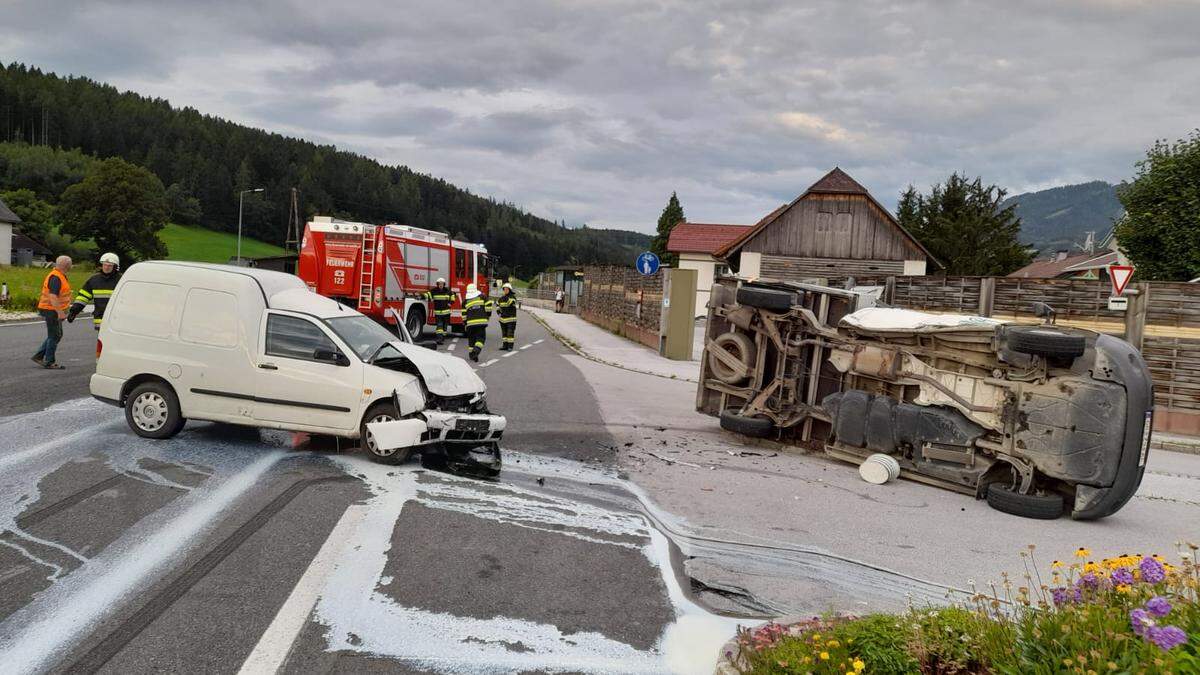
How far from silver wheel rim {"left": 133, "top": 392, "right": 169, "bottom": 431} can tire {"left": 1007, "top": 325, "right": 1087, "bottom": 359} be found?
8007 millimetres

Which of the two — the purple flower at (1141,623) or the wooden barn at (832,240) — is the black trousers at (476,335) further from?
the wooden barn at (832,240)

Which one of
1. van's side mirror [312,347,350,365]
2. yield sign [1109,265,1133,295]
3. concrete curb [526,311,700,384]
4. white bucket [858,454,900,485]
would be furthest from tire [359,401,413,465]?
yield sign [1109,265,1133,295]

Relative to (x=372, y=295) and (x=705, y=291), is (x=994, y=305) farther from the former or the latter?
(x=705, y=291)

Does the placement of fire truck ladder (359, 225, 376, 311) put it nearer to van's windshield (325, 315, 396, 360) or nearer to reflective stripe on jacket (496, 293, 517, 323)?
reflective stripe on jacket (496, 293, 517, 323)

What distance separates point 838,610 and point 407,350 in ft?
16.1

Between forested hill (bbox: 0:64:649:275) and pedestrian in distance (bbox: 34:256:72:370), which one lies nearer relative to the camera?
pedestrian in distance (bbox: 34:256:72:370)

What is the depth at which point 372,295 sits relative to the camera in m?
19.6

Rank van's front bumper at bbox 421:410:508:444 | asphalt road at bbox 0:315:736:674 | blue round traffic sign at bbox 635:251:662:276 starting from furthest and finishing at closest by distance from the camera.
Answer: blue round traffic sign at bbox 635:251:662:276 → van's front bumper at bbox 421:410:508:444 → asphalt road at bbox 0:315:736:674

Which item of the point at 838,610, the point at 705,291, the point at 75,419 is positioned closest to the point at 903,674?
the point at 838,610

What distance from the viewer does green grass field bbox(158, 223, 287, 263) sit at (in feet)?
284

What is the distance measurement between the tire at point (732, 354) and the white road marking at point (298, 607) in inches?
218

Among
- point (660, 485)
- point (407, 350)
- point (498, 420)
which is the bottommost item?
point (660, 485)

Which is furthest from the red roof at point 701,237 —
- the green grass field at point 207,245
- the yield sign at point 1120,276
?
the green grass field at point 207,245

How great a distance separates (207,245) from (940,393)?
100237 millimetres
